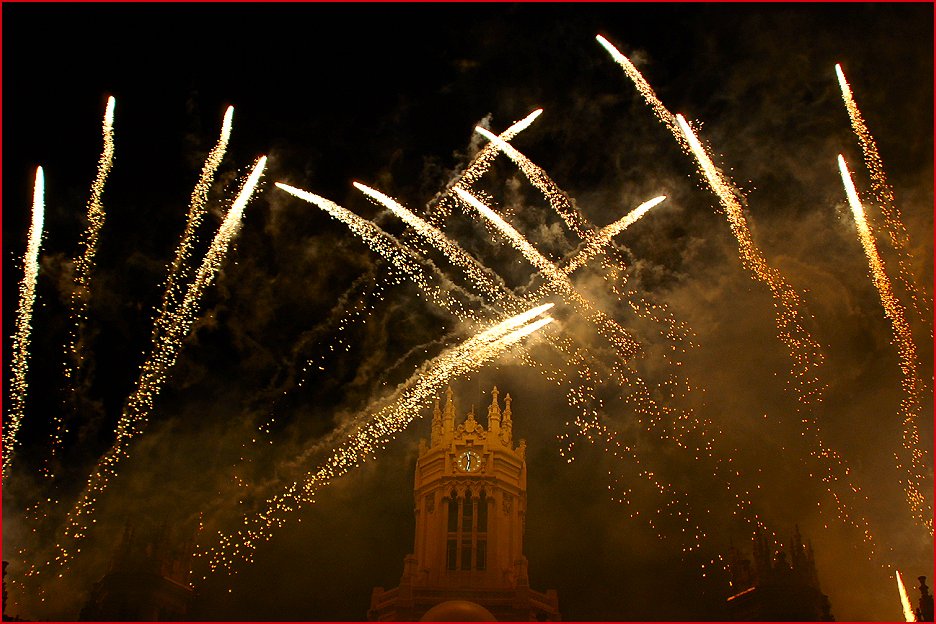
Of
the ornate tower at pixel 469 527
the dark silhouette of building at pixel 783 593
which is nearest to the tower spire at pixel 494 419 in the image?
the ornate tower at pixel 469 527

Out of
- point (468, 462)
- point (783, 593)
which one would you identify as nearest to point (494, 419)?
point (468, 462)

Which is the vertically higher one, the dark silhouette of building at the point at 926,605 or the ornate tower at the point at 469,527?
the ornate tower at the point at 469,527

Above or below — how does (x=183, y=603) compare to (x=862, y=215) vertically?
below

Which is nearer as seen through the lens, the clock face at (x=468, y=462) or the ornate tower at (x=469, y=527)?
the ornate tower at (x=469, y=527)

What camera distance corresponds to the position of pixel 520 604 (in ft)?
218

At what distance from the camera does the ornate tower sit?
67062 mm

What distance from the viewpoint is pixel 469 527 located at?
7262 cm

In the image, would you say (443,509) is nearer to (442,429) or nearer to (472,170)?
(442,429)

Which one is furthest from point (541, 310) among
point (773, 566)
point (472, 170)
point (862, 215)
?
point (773, 566)

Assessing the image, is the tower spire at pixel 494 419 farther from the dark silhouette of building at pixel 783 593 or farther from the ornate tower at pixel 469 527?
the dark silhouette of building at pixel 783 593

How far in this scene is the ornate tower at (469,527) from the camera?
67.1 m

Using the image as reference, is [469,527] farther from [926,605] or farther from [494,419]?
[926,605]

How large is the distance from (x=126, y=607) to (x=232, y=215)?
27.3m

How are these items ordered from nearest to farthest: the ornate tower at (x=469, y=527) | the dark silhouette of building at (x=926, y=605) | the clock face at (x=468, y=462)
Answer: the dark silhouette of building at (x=926, y=605), the ornate tower at (x=469, y=527), the clock face at (x=468, y=462)
